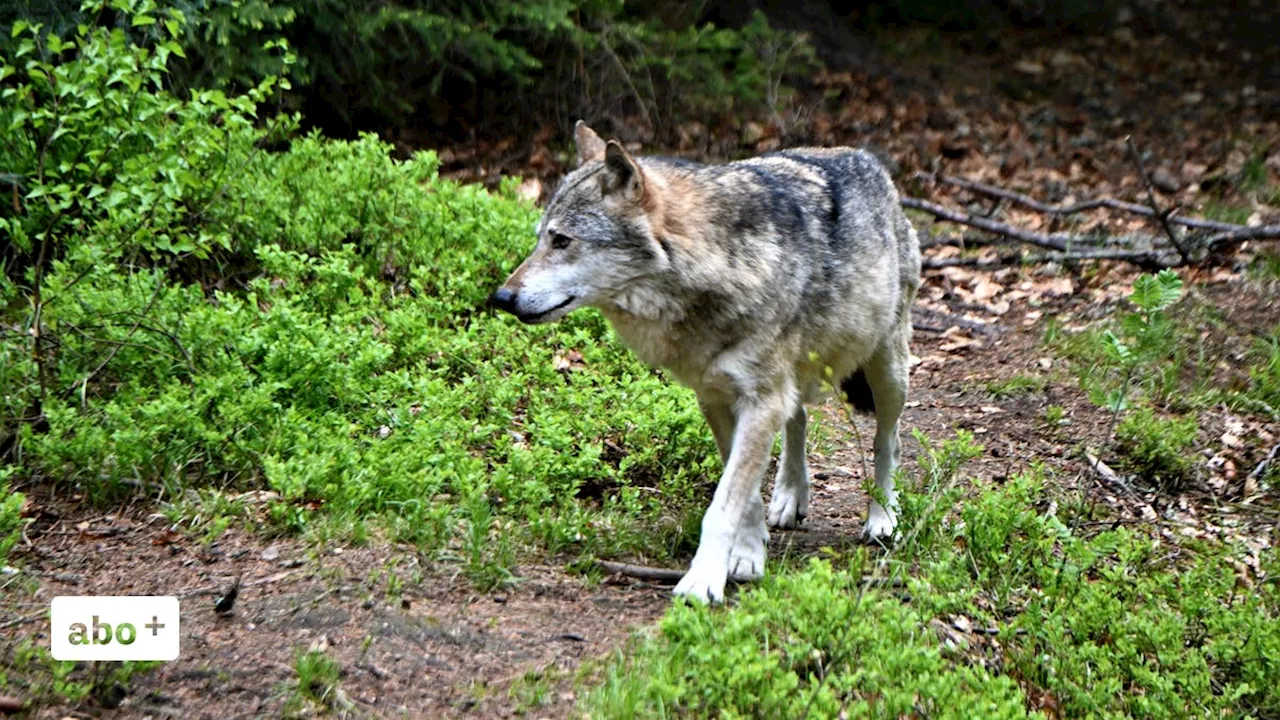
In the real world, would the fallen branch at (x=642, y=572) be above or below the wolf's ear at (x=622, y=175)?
below

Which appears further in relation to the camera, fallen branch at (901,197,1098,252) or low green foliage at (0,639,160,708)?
fallen branch at (901,197,1098,252)

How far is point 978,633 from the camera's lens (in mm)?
5066

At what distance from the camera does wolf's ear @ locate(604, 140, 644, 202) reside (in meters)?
4.95

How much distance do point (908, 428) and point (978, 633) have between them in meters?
2.26

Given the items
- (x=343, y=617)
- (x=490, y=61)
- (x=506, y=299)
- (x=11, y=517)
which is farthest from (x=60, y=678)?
(x=490, y=61)

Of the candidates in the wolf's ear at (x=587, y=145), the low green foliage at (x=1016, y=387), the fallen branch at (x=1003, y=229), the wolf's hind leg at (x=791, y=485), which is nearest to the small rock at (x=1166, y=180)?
the fallen branch at (x=1003, y=229)

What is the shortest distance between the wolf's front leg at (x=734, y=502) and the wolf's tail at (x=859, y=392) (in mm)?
1242

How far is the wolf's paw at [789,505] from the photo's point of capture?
6.08m

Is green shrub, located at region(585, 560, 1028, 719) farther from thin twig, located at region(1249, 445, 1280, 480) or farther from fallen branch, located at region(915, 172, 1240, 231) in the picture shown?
fallen branch, located at region(915, 172, 1240, 231)

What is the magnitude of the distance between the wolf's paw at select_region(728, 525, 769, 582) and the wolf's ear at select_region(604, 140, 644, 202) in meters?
1.49

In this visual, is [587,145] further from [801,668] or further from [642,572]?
[801,668]

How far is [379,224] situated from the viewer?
823 centimetres

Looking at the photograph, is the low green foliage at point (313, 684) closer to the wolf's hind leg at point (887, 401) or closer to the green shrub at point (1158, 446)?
the wolf's hind leg at point (887, 401)

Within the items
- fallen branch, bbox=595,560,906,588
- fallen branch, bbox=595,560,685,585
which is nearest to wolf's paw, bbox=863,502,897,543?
fallen branch, bbox=595,560,906,588
